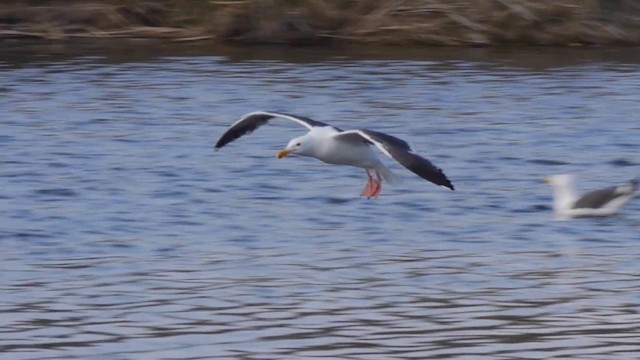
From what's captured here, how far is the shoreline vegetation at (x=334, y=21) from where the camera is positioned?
83.6ft

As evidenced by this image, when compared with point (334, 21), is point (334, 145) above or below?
above

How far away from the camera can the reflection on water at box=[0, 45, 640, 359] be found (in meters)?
8.82

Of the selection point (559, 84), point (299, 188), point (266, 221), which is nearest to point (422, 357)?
point (266, 221)

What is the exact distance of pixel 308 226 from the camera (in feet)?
40.4

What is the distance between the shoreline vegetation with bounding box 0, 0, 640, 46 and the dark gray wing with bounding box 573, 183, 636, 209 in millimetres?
12539

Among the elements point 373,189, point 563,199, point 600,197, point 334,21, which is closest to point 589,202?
point 600,197

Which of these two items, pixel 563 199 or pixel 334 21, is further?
pixel 334 21

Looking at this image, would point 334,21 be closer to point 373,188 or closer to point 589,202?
point 373,188

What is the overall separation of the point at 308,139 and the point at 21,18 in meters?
15.9

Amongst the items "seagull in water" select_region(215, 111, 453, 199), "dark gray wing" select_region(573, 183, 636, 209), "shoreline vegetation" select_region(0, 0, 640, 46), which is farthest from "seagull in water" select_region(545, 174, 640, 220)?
"shoreline vegetation" select_region(0, 0, 640, 46)

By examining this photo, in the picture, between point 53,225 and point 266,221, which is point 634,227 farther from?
point 53,225

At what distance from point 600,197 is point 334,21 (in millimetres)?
14016

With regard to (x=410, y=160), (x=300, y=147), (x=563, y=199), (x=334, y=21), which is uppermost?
(x=410, y=160)

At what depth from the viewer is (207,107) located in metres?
19.8
